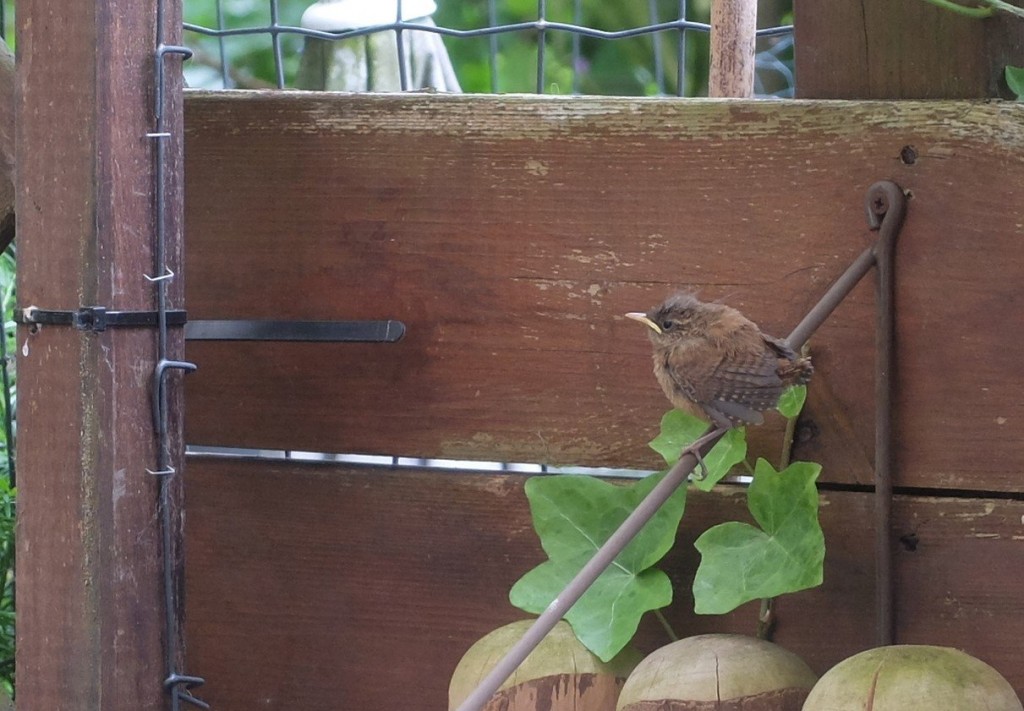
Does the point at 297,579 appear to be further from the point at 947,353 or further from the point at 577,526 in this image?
the point at 947,353

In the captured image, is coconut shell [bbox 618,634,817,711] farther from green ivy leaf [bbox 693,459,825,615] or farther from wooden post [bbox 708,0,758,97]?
wooden post [bbox 708,0,758,97]

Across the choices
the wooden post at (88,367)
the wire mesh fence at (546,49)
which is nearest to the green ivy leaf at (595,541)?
the wooden post at (88,367)

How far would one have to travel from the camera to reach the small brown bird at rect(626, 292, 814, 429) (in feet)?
4.63

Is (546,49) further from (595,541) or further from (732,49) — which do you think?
(595,541)

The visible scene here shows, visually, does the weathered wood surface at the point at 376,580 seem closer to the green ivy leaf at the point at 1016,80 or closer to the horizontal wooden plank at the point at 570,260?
the horizontal wooden plank at the point at 570,260

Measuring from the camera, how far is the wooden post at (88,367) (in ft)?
4.61

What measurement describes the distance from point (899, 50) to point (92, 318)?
103cm

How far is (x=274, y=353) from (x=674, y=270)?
60 centimetres

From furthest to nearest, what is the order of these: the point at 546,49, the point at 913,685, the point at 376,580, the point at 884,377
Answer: the point at 546,49 → the point at 376,580 → the point at 884,377 → the point at 913,685

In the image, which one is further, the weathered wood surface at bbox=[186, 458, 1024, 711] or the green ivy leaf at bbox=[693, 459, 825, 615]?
the weathered wood surface at bbox=[186, 458, 1024, 711]

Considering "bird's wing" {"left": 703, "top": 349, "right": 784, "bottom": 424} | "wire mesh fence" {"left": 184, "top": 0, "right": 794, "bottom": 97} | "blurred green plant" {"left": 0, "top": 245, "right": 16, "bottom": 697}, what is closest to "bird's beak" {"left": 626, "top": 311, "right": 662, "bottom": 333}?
"bird's wing" {"left": 703, "top": 349, "right": 784, "bottom": 424}

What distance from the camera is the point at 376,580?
70.9 inches

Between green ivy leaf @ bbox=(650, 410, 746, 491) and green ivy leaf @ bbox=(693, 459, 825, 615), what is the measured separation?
0.12 ft

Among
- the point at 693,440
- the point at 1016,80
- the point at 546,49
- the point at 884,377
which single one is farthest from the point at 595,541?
the point at 546,49
